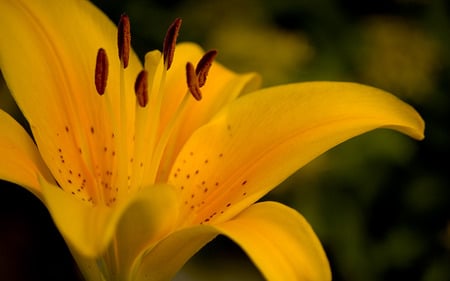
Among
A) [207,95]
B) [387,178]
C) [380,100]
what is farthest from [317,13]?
[380,100]

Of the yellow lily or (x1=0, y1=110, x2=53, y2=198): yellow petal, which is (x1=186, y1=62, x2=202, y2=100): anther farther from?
(x1=0, y1=110, x2=53, y2=198): yellow petal

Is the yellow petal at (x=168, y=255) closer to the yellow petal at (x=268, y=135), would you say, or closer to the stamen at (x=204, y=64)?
the yellow petal at (x=268, y=135)

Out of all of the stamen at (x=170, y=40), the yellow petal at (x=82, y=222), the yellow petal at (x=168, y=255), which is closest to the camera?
the yellow petal at (x=82, y=222)

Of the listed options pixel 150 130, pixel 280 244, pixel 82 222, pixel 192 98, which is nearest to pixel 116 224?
pixel 82 222

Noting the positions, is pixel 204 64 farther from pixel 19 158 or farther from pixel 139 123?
pixel 19 158

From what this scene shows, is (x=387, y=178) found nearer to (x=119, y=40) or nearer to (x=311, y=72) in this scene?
(x=311, y=72)

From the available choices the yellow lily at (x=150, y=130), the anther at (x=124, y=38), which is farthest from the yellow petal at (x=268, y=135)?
the anther at (x=124, y=38)
